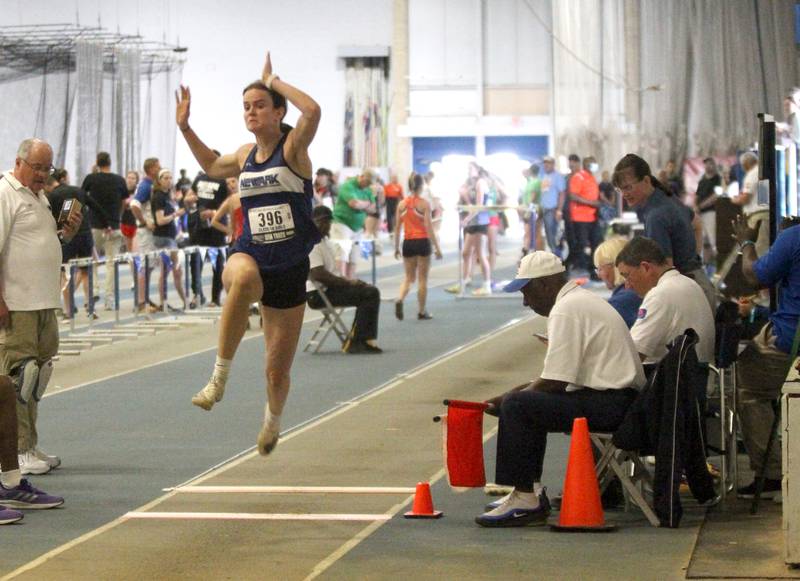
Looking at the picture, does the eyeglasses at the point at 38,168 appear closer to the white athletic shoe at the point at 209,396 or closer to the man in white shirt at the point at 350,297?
the white athletic shoe at the point at 209,396

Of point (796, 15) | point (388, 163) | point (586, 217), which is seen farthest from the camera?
point (388, 163)

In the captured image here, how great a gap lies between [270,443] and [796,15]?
20.9 feet

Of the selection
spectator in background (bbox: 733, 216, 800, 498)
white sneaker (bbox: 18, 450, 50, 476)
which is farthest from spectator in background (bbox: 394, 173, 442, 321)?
spectator in background (bbox: 733, 216, 800, 498)

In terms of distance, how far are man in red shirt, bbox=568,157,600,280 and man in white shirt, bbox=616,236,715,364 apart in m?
A: 14.8

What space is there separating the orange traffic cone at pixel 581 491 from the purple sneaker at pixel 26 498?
2.52 metres

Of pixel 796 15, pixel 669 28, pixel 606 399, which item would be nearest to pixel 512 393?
pixel 606 399

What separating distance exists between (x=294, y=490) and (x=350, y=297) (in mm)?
6824

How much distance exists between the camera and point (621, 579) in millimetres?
5871

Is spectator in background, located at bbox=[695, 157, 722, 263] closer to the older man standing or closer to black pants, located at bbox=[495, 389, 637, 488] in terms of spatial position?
the older man standing

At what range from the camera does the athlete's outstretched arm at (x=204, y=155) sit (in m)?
7.37

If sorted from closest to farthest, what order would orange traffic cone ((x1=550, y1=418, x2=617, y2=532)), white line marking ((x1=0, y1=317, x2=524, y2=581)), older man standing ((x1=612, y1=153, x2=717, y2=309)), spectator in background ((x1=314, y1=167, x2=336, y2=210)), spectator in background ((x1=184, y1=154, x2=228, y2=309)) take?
white line marking ((x1=0, y1=317, x2=524, y2=581)) < orange traffic cone ((x1=550, y1=418, x2=617, y2=532)) < older man standing ((x1=612, y1=153, x2=717, y2=309)) < spectator in background ((x1=184, y1=154, x2=228, y2=309)) < spectator in background ((x1=314, y1=167, x2=336, y2=210))

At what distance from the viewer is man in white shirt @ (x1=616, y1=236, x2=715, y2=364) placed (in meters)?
7.38

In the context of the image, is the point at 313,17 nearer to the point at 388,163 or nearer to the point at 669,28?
the point at 388,163

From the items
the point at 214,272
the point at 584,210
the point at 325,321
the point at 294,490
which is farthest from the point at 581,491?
the point at 584,210
